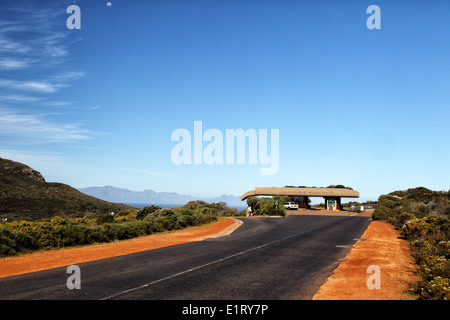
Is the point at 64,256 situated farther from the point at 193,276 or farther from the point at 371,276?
the point at 371,276

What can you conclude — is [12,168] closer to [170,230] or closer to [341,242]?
[170,230]

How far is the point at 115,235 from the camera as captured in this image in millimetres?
20891

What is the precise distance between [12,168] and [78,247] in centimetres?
6769

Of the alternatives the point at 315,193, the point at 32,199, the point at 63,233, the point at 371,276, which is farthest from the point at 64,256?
the point at 315,193

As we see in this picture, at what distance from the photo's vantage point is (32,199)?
5278cm

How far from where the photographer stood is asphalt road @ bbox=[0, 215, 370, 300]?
8.59 meters

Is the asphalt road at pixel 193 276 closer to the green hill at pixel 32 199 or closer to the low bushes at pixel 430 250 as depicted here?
the low bushes at pixel 430 250

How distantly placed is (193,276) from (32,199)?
51.9m

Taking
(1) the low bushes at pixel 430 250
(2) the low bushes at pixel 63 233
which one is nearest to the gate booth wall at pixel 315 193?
(1) the low bushes at pixel 430 250

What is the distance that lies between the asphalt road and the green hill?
33.3 meters

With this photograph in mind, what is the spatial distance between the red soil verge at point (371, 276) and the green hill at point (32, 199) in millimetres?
36927

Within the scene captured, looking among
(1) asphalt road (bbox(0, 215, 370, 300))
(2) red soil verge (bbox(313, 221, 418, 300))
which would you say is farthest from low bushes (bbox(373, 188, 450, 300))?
(1) asphalt road (bbox(0, 215, 370, 300))
